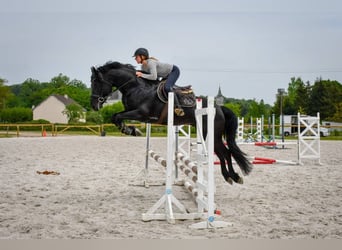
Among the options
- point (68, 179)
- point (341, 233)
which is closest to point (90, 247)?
point (341, 233)

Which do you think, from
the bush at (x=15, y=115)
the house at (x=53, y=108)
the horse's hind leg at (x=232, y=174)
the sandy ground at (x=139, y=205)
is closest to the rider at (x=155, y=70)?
the horse's hind leg at (x=232, y=174)

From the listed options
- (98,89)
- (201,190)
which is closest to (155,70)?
(98,89)

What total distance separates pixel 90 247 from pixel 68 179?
3548 mm

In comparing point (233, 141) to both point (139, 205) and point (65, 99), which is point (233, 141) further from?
point (65, 99)

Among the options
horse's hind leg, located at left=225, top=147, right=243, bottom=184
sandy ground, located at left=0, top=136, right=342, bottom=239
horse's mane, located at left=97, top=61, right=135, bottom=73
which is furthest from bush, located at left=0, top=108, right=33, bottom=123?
horse's hind leg, located at left=225, top=147, right=243, bottom=184

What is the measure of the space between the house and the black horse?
19.7 meters

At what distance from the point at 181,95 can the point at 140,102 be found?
1.49 feet

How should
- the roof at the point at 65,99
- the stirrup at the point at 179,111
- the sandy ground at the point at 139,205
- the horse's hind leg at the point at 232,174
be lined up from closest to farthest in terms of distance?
the sandy ground at the point at 139,205 → the stirrup at the point at 179,111 → the horse's hind leg at the point at 232,174 → the roof at the point at 65,99

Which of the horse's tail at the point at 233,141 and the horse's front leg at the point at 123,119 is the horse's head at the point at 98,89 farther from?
the horse's tail at the point at 233,141

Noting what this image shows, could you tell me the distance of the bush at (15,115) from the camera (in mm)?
17986

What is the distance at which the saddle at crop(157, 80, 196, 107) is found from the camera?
417cm

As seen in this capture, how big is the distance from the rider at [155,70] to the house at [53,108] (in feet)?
65.1

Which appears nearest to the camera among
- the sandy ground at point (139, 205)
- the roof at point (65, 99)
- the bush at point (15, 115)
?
the sandy ground at point (139, 205)

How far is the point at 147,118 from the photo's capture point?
4129mm
